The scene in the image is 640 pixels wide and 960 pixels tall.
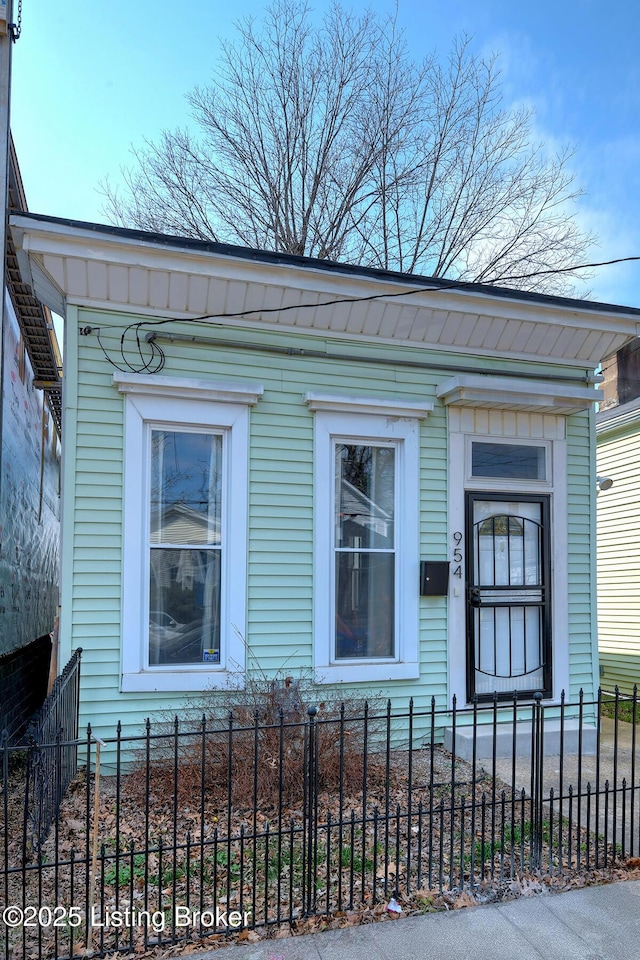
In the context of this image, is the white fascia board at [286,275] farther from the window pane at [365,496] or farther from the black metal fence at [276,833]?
the black metal fence at [276,833]

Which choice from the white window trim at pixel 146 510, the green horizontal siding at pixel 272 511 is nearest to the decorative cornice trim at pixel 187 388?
the white window trim at pixel 146 510

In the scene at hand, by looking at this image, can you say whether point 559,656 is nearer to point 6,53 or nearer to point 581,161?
point 6,53

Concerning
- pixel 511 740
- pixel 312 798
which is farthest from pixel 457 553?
pixel 312 798

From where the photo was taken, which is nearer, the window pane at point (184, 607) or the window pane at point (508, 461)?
the window pane at point (184, 607)

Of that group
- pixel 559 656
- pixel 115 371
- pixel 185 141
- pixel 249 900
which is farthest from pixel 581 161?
pixel 249 900

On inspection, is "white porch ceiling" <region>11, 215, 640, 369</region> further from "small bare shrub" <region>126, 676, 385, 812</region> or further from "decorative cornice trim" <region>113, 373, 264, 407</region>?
"small bare shrub" <region>126, 676, 385, 812</region>

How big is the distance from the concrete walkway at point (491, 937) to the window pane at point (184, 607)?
2803mm

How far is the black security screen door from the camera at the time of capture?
6520mm

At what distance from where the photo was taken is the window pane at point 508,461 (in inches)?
263

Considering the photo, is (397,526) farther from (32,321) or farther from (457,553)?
(32,321)

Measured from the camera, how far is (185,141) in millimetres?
14914

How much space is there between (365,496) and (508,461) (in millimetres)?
1550

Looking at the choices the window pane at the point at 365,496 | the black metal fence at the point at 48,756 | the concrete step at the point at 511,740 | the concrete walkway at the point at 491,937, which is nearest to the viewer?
the concrete walkway at the point at 491,937

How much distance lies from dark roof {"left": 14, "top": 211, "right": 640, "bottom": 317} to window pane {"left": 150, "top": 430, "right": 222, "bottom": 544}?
60.6 inches
